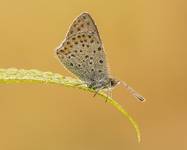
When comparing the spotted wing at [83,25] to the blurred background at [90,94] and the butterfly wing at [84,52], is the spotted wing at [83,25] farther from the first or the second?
the blurred background at [90,94]

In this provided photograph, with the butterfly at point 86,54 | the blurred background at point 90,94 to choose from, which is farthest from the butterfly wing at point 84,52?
the blurred background at point 90,94

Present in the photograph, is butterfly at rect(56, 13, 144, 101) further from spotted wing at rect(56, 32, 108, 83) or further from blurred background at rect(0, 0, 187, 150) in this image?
blurred background at rect(0, 0, 187, 150)

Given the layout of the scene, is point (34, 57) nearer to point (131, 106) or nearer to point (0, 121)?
point (0, 121)

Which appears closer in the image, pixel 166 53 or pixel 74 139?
pixel 74 139

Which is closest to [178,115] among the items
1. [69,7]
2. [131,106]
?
[131,106]

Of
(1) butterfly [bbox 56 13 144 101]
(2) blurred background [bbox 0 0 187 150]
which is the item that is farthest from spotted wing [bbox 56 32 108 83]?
(2) blurred background [bbox 0 0 187 150]

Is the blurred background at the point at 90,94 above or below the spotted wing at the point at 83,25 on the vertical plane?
above
